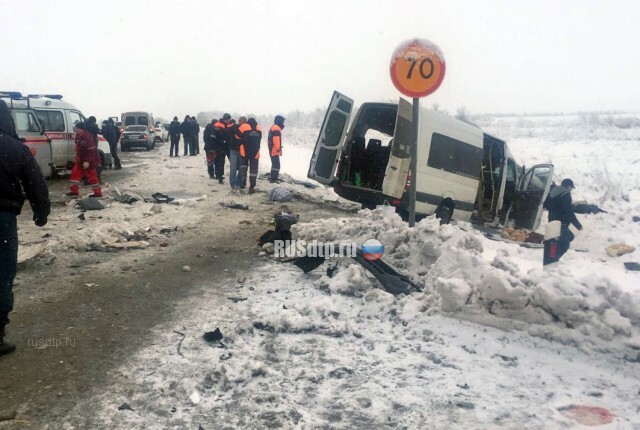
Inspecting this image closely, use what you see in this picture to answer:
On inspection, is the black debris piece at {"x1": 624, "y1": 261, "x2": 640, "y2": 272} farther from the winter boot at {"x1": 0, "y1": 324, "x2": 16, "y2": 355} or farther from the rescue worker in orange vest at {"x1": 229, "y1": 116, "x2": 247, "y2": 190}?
the rescue worker in orange vest at {"x1": 229, "y1": 116, "x2": 247, "y2": 190}

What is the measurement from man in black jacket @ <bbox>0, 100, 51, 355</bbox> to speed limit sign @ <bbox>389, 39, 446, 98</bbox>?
3865 mm

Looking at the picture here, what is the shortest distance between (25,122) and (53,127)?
1.18m

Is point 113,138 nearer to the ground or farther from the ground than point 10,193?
nearer to the ground

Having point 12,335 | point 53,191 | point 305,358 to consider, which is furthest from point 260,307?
point 53,191

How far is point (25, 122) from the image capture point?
11656mm

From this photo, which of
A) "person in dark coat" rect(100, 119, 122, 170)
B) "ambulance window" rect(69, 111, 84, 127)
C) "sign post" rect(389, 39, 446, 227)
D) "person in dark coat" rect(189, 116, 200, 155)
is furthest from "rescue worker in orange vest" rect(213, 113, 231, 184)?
"sign post" rect(389, 39, 446, 227)

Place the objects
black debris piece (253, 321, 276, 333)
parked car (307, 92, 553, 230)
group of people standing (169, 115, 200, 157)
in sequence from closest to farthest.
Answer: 1. black debris piece (253, 321, 276, 333)
2. parked car (307, 92, 553, 230)
3. group of people standing (169, 115, 200, 157)

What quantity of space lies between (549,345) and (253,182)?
29.0 feet

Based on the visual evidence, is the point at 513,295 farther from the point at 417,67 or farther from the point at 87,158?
the point at 87,158

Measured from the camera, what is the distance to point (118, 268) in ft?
18.8

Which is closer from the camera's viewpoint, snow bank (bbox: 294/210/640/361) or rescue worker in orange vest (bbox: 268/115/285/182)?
snow bank (bbox: 294/210/640/361)

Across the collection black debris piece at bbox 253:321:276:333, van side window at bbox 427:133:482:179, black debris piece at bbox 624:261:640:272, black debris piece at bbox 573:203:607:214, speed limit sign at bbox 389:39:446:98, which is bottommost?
black debris piece at bbox 624:261:640:272

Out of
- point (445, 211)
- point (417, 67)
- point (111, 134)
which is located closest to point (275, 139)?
point (445, 211)

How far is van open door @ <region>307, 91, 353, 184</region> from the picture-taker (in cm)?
895
